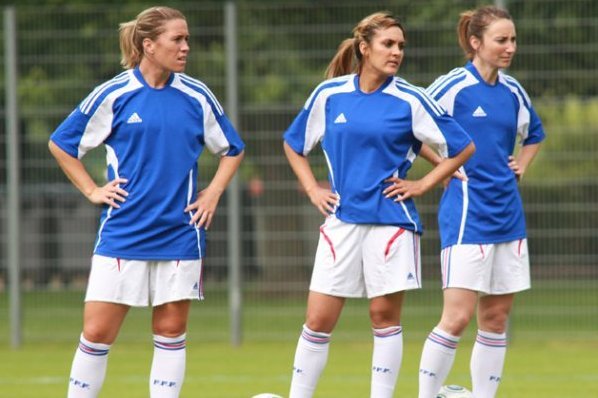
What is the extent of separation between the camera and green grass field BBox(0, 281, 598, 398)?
10703 millimetres

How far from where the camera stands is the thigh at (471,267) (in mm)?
7691

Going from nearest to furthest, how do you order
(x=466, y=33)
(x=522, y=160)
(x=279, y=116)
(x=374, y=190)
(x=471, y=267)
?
(x=374, y=190) → (x=471, y=267) → (x=466, y=33) → (x=522, y=160) → (x=279, y=116)

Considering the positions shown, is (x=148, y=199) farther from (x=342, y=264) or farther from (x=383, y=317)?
(x=383, y=317)

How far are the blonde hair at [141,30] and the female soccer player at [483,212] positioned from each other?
157cm

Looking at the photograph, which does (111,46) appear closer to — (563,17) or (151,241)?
(563,17)

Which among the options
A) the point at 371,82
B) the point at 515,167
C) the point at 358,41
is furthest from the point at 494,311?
the point at 358,41

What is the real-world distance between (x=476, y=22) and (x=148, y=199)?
209 cm

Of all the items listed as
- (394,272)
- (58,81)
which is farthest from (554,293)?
(394,272)

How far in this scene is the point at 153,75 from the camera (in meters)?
6.99

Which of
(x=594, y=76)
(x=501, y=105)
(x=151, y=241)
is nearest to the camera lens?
(x=151, y=241)

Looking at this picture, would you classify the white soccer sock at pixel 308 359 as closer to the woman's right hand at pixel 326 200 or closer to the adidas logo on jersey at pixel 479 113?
the woman's right hand at pixel 326 200

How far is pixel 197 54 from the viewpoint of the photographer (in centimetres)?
1362

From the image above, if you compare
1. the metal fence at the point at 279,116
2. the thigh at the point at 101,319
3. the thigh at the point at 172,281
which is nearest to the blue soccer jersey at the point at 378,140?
the thigh at the point at 172,281

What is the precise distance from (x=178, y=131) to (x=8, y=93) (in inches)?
266
